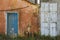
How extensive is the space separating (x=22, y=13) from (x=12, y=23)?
816 mm

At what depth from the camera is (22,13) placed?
1395 centimetres

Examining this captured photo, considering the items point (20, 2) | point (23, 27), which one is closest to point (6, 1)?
point (20, 2)

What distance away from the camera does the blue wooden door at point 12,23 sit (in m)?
14.2

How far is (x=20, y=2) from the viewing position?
1404 cm

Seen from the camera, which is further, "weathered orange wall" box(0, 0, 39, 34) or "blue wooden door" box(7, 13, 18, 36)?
"blue wooden door" box(7, 13, 18, 36)

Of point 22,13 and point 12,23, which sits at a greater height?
point 22,13

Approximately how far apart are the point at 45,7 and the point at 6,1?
80.7 inches

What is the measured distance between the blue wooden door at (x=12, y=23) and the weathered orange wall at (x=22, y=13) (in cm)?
24

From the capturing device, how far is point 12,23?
563 inches

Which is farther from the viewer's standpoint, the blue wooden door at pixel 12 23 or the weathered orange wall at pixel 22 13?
the blue wooden door at pixel 12 23

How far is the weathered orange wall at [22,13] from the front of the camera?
13859 mm

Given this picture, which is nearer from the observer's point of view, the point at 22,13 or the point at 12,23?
the point at 22,13

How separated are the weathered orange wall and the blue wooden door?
0.24 m

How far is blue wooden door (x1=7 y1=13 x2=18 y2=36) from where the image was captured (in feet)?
46.6
